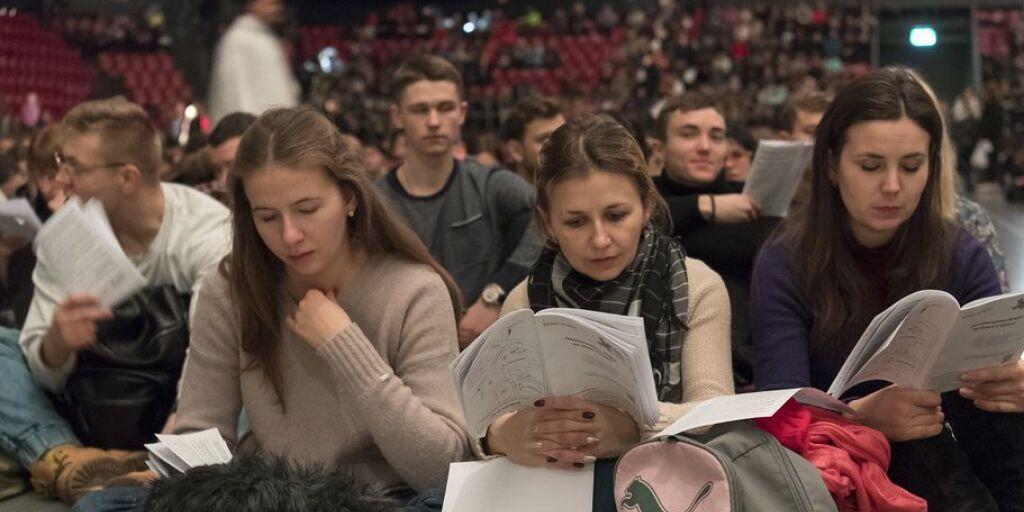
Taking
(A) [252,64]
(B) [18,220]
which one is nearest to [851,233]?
(B) [18,220]

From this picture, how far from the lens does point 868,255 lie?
2.24 m

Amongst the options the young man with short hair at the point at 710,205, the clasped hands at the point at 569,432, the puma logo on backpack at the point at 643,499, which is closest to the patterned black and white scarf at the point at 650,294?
the clasped hands at the point at 569,432

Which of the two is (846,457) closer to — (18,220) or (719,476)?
(719,476)

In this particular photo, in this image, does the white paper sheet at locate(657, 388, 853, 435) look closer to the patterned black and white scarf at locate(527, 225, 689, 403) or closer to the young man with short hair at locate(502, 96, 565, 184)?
the patterned black and white scarf at locate(527, 225, 689, 403)

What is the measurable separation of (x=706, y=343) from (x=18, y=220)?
2.31 m

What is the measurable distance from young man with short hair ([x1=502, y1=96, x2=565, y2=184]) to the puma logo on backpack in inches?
98.8

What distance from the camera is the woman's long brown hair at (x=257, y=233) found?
6.80ft

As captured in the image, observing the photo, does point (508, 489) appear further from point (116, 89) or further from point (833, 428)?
point (116, 89)

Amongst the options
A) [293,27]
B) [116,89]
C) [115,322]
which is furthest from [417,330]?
[293,27]

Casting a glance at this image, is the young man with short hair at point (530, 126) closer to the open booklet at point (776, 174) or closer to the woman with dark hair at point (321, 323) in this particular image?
the open booklet at point (776, 174)

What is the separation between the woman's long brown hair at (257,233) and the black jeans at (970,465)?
3.10 ft

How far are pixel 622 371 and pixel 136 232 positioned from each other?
5.89 feet

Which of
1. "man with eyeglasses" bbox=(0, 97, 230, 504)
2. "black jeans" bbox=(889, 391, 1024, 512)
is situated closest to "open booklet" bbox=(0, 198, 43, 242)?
"man with eyeglasses" bbox=(0, 97, 230, 504)

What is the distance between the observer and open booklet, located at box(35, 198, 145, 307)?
8.48ft
